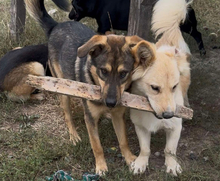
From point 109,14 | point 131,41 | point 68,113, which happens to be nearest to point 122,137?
point 68,113

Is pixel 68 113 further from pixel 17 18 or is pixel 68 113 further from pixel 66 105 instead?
pixel 17 18

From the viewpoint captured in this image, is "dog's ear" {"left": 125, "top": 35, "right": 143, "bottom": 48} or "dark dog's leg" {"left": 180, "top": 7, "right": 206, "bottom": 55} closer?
"dog's ear" {"left": 125, "top": 35, "right": 143, "bottom": 48}

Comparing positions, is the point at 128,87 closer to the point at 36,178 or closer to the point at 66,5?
the point at 36,178

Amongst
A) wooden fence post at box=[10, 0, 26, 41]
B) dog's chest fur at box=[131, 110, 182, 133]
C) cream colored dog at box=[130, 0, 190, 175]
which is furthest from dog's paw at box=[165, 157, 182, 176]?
wooden fence post at box=[10, 0, 26, 41]

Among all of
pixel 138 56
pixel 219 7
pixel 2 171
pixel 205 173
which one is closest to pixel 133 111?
pixel 138 56

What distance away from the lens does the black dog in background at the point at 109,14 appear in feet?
18.1

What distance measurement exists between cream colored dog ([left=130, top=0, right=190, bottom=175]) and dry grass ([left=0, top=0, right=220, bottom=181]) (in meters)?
0.22

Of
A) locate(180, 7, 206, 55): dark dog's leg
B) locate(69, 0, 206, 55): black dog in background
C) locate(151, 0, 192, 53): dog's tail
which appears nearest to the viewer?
locate(151, 0, 192, 53): dog's tail

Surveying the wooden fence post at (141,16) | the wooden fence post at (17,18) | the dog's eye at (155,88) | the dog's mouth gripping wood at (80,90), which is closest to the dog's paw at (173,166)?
the dog's mouth gripping wood at (80,90)

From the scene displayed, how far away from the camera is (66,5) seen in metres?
4.52

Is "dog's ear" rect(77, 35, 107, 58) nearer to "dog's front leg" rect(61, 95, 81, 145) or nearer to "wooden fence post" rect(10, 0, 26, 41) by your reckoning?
"dog's front leg" rect(61, 95, 81, 145)

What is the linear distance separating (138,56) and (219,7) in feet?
17.0

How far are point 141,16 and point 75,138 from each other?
156 centimetres

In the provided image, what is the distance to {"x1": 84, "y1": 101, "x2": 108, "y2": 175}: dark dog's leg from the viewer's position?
3.06 meters
